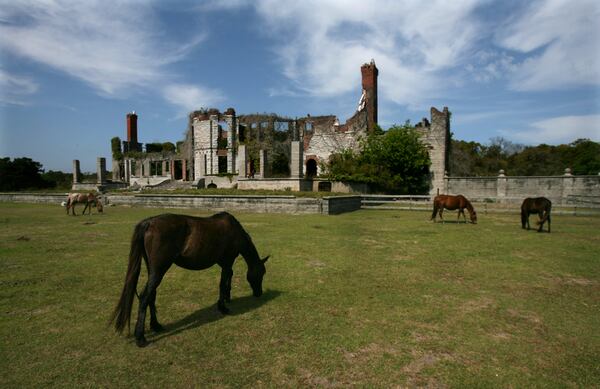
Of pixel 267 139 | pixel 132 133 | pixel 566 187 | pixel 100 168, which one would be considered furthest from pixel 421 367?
pixel 132 133

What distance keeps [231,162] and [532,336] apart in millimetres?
39784

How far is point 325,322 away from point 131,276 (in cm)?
256

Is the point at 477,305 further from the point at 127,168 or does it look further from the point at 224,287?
the point at 127,168

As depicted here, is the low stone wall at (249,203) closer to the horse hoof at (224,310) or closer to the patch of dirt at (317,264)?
the patch of dirt at (317,264)

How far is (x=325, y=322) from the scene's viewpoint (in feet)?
15.6

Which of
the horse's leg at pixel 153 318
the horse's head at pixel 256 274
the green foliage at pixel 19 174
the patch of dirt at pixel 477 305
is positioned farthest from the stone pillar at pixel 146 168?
the patch of dirt at pixel 477 305

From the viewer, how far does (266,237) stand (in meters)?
11.4

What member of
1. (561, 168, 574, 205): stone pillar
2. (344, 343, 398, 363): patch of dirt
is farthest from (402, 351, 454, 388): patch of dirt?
(561, 168, 574, 205): stone pillar

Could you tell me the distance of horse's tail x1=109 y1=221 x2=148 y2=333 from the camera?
412 cm

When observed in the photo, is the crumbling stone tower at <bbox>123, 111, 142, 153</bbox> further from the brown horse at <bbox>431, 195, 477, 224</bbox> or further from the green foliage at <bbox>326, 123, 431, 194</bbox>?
the brown horse at <bbox>431, 195, 477, 224</bbox>

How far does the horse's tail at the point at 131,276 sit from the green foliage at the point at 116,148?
55.2 m

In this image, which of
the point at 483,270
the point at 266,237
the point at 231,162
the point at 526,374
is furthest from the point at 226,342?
the point at 231,162

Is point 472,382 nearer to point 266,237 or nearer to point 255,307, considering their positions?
point 255,307

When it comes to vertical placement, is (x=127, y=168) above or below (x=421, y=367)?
above
